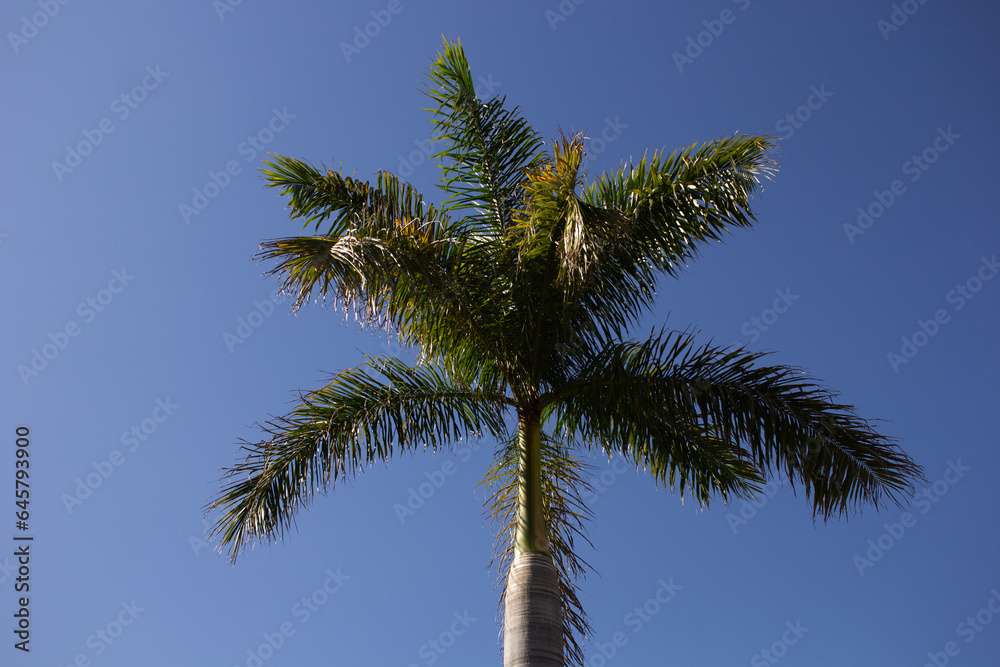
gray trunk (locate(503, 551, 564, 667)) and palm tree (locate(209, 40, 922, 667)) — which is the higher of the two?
palm tree (locate(209, 40, 922, 667))

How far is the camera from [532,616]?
8.55m

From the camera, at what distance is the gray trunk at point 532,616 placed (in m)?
8.43

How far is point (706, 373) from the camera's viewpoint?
8.91m

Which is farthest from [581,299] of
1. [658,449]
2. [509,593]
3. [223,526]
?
[223,526]

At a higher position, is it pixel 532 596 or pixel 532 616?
pixel 532 596

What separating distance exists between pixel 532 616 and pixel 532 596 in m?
0.20

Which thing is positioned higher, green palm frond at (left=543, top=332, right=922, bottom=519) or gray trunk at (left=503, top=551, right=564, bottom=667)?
green palm frond at (left=543, top=332, right=922, bottom=519)

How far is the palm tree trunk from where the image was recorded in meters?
8.45

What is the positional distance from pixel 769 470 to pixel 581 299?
9.26ft

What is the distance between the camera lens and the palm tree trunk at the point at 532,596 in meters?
8.45

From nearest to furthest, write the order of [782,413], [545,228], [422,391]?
[782,413] < [545,228] < [422,391]

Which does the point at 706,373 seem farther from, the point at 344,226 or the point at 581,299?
the point at 344,226

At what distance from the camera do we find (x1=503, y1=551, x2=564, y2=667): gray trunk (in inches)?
332

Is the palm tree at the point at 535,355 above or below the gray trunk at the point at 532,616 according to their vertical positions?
above
